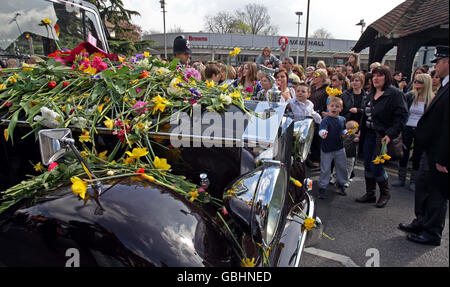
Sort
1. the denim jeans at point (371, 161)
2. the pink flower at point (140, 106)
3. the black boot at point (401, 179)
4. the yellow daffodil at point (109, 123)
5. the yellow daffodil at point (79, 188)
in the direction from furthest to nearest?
the black boot at point (401, 179)
the denim jeans at point (371, 161)
the pink flower at point (140, 106)
the yellow daffodil at point (109, 123)
the yellow daffodil at point (79, 188)

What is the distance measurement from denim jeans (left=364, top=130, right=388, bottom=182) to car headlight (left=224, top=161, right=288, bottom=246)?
285 centimetres

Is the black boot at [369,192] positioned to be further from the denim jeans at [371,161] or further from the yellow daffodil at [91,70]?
the yellow daffodil at [91,70]

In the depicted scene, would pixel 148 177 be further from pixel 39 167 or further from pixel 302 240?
pixel 302 240

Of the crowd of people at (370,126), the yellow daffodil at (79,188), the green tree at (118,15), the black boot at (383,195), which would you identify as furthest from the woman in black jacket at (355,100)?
the green tree at (118,15)

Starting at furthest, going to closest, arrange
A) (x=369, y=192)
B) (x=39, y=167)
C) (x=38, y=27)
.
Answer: (x=369, y=192) → (x=38, y=27) → (x=39, y=167)

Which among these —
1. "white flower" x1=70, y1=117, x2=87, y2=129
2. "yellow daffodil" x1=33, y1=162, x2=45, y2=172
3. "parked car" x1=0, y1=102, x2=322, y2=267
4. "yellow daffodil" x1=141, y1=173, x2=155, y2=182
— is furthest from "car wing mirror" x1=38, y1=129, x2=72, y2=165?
"yellow daffodil" x1=33, y1=162, x2=45, y2=172

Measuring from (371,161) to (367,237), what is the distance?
45.5 inches

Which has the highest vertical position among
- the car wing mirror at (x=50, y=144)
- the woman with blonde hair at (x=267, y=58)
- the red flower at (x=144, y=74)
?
the woman with blonde hair at (x=267, y=58)

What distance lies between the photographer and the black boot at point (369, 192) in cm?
392

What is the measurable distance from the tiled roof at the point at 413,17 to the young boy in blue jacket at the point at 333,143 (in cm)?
310

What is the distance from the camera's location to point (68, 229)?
121 cm

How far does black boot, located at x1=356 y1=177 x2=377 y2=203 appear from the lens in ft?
12.9

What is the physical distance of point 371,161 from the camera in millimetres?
3869

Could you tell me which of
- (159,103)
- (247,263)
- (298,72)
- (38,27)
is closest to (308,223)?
(247,263)
